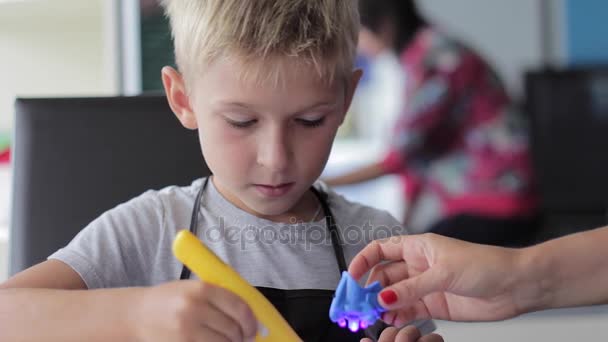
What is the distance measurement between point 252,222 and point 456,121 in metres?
1.71

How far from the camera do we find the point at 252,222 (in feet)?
2.85

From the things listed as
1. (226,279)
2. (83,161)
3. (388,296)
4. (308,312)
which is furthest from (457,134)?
(226,279)

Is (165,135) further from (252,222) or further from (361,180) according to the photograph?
(361,180)

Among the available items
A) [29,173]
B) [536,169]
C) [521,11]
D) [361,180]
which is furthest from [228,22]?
[521,11]

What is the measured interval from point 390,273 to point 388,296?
0.14 m

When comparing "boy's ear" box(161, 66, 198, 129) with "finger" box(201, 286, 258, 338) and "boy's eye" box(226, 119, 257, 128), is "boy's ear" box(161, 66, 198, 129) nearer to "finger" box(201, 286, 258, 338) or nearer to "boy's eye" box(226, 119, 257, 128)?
"boy's eye" box(226, 119, 257, 128)

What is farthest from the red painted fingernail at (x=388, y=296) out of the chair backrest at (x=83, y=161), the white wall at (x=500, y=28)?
the white wall at (x=500, y=28)

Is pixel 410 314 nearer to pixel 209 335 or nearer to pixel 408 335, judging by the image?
pixel 408 335

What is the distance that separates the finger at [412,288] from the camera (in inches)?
25.9

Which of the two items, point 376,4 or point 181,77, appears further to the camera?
point 376,4

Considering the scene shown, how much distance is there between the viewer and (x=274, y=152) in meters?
0.73

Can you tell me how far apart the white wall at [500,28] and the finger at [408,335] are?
220 centimetres

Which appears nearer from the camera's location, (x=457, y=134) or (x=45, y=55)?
(x=45, y=55)

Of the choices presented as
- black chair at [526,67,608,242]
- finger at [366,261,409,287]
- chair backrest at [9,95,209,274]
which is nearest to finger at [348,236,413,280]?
finger at [366,261,409,287]
